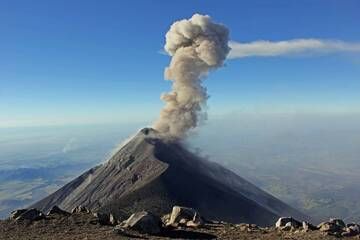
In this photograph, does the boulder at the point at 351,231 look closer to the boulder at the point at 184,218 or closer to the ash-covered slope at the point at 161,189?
the boulder at the point at 184,218

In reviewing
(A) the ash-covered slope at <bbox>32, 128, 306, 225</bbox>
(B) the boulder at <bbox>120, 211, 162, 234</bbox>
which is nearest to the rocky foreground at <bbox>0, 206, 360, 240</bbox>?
(B) the boulder at <bbox>120, 211, 162, 234</bbox>

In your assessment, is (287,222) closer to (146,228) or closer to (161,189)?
(146,228)

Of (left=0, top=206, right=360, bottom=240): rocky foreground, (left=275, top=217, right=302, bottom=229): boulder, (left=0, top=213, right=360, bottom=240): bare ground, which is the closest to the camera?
(left=0, top=213, right=360, bottom=240): bare ground

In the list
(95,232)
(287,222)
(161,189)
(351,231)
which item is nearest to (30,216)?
(95,232)

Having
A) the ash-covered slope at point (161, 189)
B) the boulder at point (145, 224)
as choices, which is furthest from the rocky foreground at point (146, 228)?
the ash-covered slope at point (161, 189)

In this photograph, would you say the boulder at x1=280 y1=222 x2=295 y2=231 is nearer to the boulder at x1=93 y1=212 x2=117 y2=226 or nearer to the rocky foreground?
the rocky foreground

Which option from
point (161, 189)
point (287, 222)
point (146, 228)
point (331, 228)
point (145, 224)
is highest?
point (161, 189)

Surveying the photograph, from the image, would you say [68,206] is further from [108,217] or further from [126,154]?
[108,217]

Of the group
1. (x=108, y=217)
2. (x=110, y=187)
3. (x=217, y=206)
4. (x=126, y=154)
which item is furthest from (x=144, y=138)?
(x=108, y=217)

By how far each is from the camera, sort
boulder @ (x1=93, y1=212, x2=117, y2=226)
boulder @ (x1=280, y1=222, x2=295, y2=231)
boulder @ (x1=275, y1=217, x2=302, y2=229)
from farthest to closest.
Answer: boulder @ (x1=93, y1=212, x2=117, y2=226)
boulder @ (x1=275, y1=217, x2=302, y2=229)
boulder @ (x1=280, y1=222, x2=295, y2=231)
